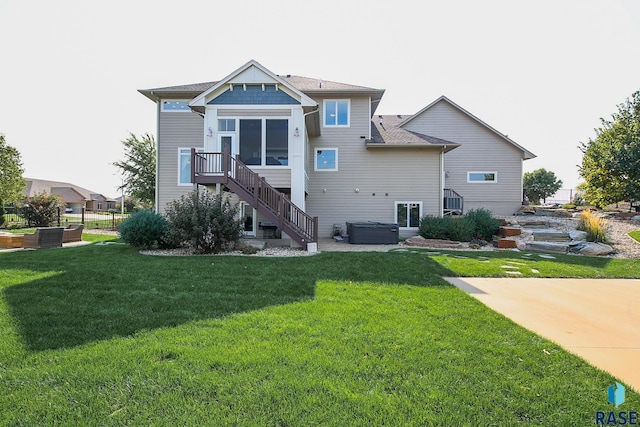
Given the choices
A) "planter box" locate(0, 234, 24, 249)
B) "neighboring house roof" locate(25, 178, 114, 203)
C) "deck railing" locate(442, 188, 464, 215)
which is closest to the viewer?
"planter box" locate(0, 234, 24, 249)

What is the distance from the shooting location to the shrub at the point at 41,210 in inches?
735

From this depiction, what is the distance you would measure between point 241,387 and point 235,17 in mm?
9656

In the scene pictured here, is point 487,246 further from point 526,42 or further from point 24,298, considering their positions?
point 24,298

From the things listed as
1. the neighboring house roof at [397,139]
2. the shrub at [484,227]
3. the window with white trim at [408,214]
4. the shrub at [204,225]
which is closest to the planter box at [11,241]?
the shrub at [204,225]

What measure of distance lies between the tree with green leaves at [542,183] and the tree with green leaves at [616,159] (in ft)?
81.3

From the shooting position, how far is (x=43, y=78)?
36.2 ft

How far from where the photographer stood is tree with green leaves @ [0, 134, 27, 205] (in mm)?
22734

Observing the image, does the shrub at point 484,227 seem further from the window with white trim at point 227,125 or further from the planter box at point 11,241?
the planter box at point 11,241

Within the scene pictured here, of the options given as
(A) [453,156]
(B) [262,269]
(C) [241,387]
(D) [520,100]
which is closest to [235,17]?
(B) [262,269]

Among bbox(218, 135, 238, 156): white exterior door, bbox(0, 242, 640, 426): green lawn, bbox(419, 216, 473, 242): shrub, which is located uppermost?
bbox(218, 135, 238, 156): white exterior door

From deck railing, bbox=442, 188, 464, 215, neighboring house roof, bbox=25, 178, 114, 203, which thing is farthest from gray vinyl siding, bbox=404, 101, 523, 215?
neighboring house roof, bbox=25, 178, 114, 203

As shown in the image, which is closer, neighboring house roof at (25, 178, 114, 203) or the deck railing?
the deck railing

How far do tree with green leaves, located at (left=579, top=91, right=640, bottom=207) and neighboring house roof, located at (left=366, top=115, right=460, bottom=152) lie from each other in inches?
304

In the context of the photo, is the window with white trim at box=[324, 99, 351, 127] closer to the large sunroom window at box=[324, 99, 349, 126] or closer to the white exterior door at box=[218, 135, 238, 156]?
the large sunroom window at box=[324, 99, 349, 126]
